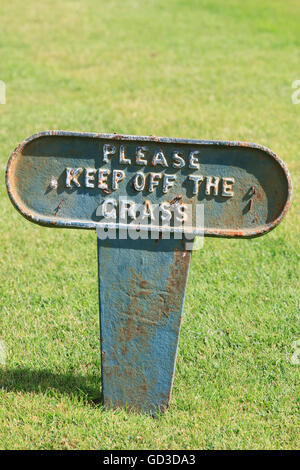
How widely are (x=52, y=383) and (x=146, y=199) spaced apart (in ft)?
4.10

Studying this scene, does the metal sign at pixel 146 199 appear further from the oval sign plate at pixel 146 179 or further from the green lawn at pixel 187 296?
the green lawn at pixel 187 296

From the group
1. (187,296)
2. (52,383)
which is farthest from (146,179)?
(187,296)

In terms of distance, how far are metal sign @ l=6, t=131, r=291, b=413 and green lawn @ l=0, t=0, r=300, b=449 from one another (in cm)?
60

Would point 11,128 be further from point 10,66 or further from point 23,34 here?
point 23,34

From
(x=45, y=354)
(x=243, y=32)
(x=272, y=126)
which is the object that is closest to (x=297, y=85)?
(x=272, y=126)

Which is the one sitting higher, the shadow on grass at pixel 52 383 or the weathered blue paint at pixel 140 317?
the weathered blue paint at pixel 140 317

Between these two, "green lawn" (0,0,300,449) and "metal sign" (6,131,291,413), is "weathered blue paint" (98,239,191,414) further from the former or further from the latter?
"green lawn" (0,0,300,449)

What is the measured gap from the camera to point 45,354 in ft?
11.7

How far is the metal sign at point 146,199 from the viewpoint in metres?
2.61

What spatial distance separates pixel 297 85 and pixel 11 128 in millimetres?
4335

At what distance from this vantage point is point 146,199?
8.85 ft

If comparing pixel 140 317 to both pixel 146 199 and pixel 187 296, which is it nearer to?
pixel 146 199

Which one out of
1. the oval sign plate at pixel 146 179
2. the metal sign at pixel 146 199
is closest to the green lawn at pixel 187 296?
the metal sign at pixel 146 199

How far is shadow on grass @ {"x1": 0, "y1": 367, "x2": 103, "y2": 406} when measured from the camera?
3225mm
